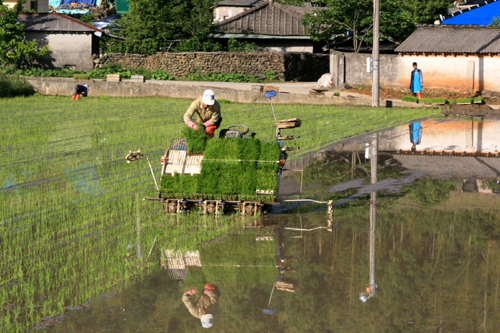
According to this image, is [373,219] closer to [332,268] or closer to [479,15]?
[332,268]

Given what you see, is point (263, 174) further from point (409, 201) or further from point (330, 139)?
point (330, 139)

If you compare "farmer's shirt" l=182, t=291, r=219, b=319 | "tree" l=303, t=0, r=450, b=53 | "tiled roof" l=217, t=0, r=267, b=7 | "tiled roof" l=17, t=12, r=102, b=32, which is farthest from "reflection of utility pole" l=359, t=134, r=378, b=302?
"tiled roof" l=217, t=0, r=267, b=7

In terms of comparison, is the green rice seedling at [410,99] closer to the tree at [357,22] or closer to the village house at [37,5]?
the tree at [357,22]

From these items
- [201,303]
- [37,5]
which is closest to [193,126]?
[201,303]

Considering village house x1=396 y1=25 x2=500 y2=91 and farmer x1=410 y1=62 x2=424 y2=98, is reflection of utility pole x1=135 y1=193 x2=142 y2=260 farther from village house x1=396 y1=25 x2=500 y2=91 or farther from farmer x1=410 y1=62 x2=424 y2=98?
village house x1=396 y1=25 x2=500 y2=91

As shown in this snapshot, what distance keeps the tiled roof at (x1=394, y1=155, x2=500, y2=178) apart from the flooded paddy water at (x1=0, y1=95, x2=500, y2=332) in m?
0.16

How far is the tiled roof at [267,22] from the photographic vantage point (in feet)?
155

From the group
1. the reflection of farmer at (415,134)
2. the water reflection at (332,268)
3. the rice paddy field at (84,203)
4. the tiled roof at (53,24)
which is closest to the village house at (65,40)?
the tiled roof at (53,24)

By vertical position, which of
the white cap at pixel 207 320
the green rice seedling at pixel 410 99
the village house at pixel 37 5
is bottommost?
the white cap at pixel 207 320

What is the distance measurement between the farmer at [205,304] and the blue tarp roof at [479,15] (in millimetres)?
41277

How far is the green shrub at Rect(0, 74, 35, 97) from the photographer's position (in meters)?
33.3

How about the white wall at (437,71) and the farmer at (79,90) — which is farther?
the farmer at (79,90)

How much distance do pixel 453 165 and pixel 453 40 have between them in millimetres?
19139

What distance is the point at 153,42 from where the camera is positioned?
4412 centimetres
